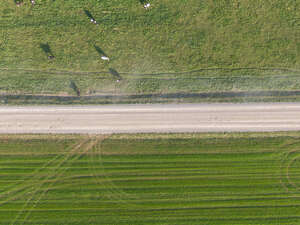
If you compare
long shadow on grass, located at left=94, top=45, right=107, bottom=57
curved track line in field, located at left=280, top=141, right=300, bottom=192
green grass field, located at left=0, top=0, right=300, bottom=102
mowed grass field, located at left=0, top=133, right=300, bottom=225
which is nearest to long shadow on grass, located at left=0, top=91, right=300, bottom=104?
green grass field, located at left=0, top=0, right=300, bottom=102

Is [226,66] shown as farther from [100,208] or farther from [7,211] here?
[7,211]

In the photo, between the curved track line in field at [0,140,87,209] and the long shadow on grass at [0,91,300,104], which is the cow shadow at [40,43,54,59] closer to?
the long shadow on grass at [0,91,300,104]

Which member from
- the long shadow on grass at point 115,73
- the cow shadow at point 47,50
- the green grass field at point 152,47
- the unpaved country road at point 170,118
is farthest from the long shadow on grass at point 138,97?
the cow shadow at point 47,50

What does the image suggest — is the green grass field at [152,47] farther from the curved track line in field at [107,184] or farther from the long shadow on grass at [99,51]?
the curved track line in field at [107,184]

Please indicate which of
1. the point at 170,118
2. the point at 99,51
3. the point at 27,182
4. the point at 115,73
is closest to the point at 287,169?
the point at 170,118

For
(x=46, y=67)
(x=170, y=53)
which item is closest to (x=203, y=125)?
(x=170, y=53)

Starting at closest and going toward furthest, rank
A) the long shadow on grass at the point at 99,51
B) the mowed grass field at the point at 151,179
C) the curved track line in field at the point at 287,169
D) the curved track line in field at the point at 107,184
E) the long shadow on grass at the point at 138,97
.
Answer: the long shadow on grass at the point at 138,97 < the long shadow on grass at the point at 99,51 < the mowed grass field at the point at 151,179 < the curved track line in field at the point at 107,184 < the curved track line in field at the point at 287,169
